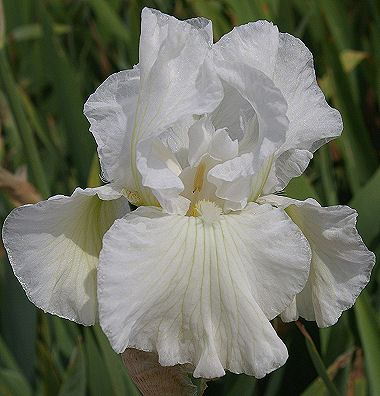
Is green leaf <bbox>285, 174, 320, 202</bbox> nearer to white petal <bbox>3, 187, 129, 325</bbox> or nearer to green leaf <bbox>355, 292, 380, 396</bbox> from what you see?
green leaf <bbox>355, 292, 380, 396</bbox>

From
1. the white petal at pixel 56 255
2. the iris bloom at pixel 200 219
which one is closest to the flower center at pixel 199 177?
the iris bloom at pixel 200 219

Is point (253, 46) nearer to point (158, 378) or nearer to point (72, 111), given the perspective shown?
point (158, 378)

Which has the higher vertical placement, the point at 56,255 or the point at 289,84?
the point at 289,84

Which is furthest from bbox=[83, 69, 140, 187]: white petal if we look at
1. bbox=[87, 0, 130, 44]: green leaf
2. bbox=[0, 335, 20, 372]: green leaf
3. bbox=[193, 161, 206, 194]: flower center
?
bbox=[87, 0, 130, 44]: green leaf

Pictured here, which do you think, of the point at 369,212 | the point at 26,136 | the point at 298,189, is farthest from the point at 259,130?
the point at 26,136

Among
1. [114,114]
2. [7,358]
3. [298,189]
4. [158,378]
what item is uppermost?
Answer: [114,114]
